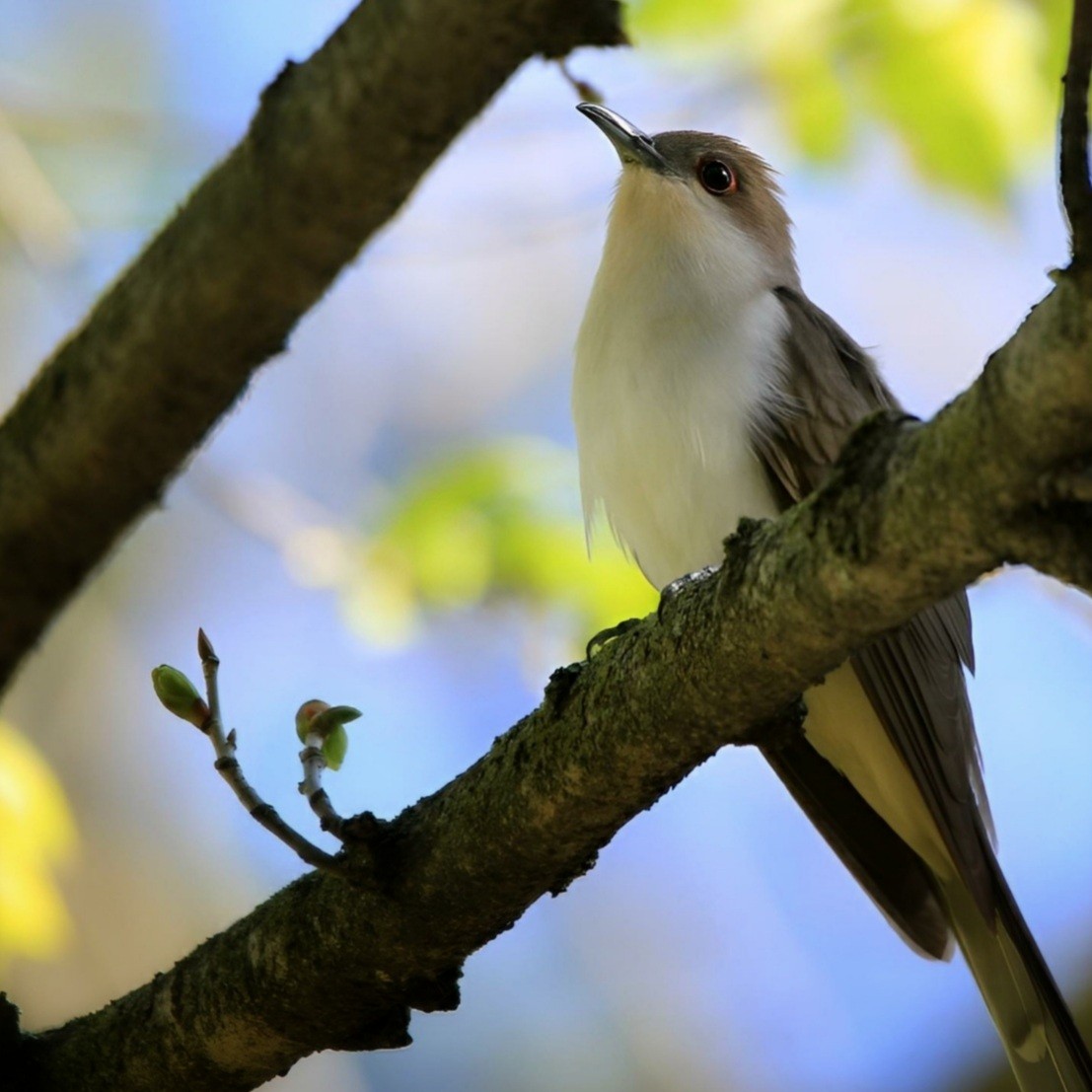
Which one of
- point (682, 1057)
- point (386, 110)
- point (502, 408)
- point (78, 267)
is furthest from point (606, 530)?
point (682, 1057)

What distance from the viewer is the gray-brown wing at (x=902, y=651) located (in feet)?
11.3

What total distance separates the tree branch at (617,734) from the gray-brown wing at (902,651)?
42.4 inches

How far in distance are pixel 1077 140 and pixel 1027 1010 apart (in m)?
2.54

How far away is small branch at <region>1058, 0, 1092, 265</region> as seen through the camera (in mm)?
1648

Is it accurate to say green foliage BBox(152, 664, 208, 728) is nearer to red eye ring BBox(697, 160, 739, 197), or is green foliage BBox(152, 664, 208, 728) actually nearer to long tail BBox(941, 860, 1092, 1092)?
long tail BBox(941, 860, 1092, 1092)

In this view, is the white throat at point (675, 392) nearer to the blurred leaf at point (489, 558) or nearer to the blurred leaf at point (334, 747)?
the blurred leaf at point (489, 558)

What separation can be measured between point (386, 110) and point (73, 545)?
49.6 inches

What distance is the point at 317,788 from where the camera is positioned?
99.6 inches

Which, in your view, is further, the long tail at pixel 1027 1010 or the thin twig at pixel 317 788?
the long tail at pixel 1027 1010

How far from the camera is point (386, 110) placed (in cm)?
293

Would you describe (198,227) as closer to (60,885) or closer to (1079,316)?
(1079,316)

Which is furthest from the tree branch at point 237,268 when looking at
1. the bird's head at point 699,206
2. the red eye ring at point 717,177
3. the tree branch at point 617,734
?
the red eye ring at point 717,177

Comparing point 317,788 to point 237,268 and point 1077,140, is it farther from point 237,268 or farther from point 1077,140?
point 1077,140

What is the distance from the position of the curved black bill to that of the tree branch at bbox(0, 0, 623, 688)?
184cm
